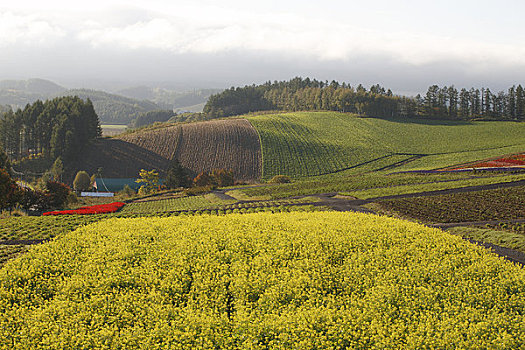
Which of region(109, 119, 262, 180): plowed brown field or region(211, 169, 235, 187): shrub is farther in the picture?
region(109, 119, 262, 180): plowed brown field

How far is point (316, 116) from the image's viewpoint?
162750 mm

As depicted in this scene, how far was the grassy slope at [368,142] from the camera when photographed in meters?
105

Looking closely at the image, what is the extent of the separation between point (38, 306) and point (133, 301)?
5296 millimetres

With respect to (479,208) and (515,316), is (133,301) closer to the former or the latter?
(515,316)

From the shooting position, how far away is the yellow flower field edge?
1355 cm

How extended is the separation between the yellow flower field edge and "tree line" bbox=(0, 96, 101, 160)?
96944 mm

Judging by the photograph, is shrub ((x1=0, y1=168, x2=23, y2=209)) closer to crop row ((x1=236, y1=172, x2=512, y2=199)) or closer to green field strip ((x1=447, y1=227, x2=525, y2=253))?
crop row ((x1=236, y1=172, x2=512, y2=199))

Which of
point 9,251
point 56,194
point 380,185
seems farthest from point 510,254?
point 56,194

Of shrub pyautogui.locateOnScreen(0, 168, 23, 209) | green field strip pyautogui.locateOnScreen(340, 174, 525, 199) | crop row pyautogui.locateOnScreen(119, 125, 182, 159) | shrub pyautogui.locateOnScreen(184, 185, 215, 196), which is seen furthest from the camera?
crop row pyautogui.locateOnScreen(119, 125, 182, 159)

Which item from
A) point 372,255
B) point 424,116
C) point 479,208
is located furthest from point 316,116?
point 372,255

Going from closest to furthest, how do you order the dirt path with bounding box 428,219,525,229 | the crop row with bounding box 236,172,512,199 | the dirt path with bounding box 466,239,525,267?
the dirt path with bounding box 466,239,525,267 < the dirt path with bounding box 428,219,525,229 < the crop row with bounding box 236,172,512,199

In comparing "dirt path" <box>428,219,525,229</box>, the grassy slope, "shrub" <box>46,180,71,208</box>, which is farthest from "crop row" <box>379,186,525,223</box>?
"shrub" <box>46,180,71,208</box>

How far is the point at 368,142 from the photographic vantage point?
5059 inches

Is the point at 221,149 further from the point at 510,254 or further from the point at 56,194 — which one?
the point at 510,254
